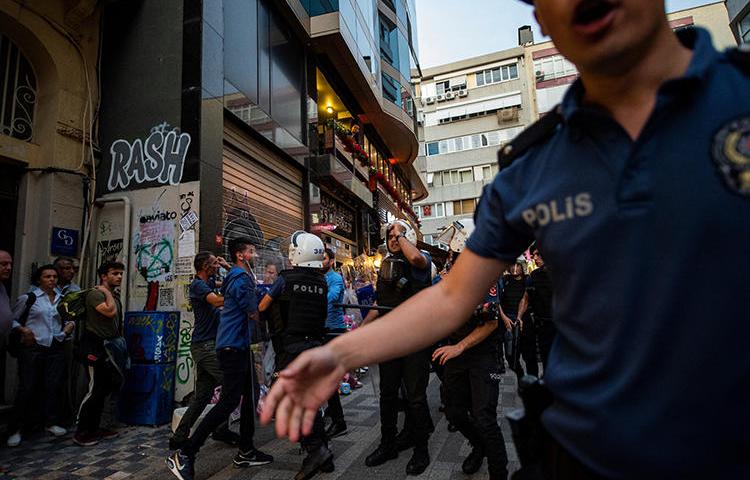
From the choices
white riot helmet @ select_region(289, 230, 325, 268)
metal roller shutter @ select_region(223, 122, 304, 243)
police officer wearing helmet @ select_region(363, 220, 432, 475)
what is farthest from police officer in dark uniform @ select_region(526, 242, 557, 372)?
metal roller shutter @ select_region(223, 122, 304, 243)

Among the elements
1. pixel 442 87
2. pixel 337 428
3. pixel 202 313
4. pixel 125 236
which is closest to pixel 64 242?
pixel 125 236

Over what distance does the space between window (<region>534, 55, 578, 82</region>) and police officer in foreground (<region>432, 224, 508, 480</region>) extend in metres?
37.7

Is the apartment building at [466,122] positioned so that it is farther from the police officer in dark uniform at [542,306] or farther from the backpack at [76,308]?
the backpack at [76,308]

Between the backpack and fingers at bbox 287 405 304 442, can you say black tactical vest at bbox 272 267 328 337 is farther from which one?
fingers at bbox 287 405 304 442

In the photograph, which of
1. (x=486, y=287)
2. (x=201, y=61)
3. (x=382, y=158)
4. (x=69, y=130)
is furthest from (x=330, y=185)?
(x=486, y=287)

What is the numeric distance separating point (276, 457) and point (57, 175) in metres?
5.76

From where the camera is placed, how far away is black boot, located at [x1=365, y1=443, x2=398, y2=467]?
411 centimetres

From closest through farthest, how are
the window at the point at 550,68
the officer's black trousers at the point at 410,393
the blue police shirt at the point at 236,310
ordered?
the officer's black trousers at the point at 410,393
the blue police shirt at the point at 236,310
the window at the point at 550,68

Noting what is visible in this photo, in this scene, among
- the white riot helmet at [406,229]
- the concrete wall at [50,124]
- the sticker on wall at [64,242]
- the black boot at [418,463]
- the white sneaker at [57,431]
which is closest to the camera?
the black boot at [418,463]

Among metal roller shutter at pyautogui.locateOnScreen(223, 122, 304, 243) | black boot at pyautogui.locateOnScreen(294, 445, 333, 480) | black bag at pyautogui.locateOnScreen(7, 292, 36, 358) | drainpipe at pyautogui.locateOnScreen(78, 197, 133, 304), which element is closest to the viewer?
black boot at pyautogui.locateOnScreen(294, 445, 333, 480)

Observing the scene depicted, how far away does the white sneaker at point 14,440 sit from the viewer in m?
4.95

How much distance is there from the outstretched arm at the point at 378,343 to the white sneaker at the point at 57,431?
574 centimetres

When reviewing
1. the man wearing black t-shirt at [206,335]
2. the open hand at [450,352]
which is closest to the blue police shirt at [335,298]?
the man wearing black t-shirt at [206,335]

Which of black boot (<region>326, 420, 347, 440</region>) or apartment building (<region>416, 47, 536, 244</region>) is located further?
apartment building (<region>416, 47, 536, 244</region>)
